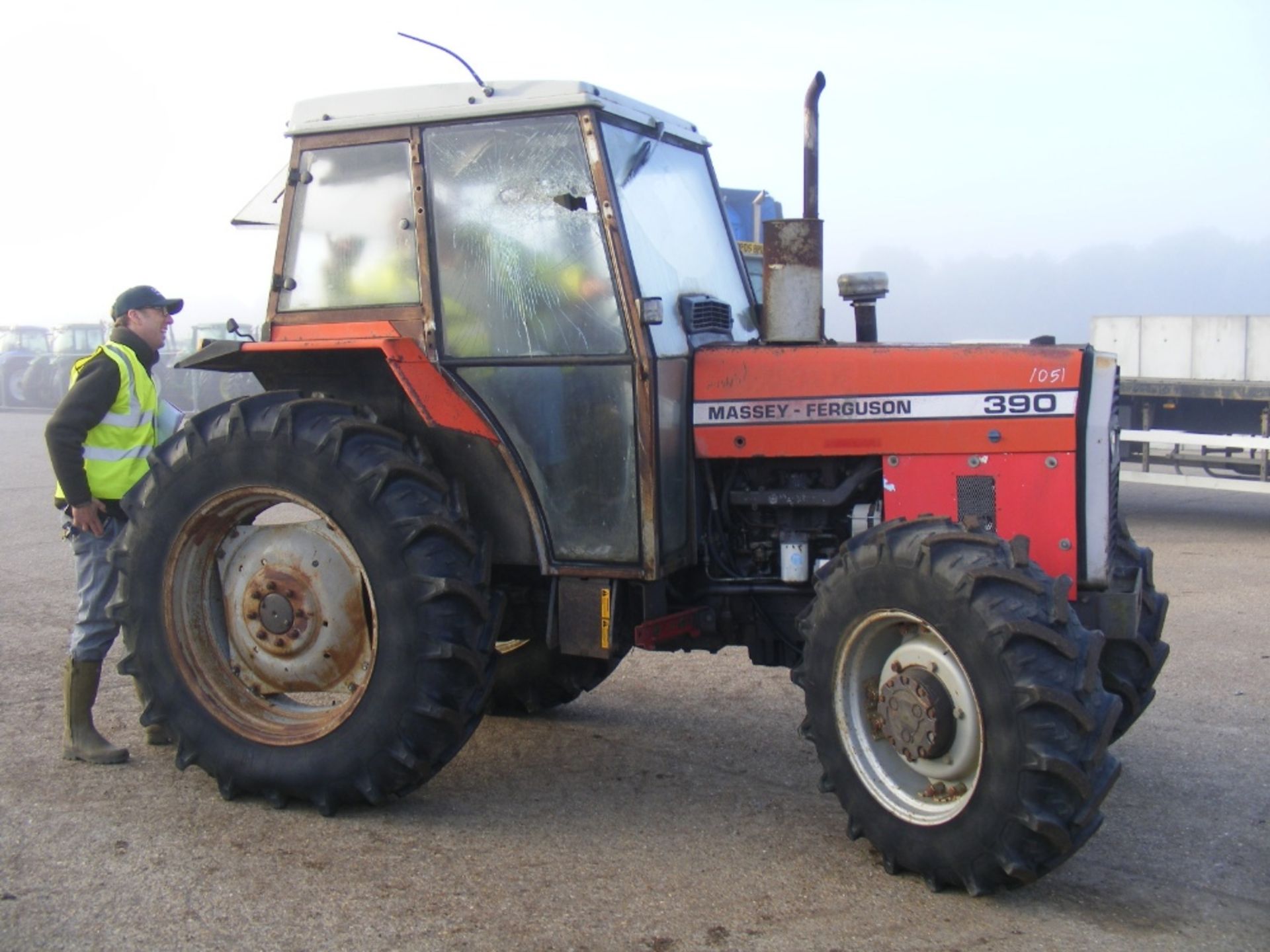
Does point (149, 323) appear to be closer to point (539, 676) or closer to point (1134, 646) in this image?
point (539, 676)

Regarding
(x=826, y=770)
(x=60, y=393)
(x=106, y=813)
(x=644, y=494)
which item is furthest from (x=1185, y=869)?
(x=60, y=393)

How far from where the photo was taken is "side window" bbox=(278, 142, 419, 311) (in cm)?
491

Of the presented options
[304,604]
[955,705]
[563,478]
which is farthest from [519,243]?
[955,705]

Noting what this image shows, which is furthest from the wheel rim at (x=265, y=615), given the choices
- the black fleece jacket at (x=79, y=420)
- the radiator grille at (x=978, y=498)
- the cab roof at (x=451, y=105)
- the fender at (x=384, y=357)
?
the radiator grille at (x=978, y=498)

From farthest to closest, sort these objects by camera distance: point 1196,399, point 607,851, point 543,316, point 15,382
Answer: point 15,382
point 1196,399
point 543,316
point 607,851

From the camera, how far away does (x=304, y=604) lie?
4.91m

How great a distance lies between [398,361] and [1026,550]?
2.22 metres

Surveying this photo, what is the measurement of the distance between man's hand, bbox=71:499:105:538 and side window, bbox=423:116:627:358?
5.43 ft

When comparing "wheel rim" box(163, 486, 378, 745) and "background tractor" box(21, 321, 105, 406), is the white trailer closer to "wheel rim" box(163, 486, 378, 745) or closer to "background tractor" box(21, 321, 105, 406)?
"wheel rim" box(163, 486, 378, 745)

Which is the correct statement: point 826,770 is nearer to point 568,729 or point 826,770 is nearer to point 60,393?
point 568,729

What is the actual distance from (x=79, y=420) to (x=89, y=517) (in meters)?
0.39

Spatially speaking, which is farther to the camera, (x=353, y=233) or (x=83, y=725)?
(x=83, y=725)

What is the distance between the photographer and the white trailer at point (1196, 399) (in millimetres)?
11578

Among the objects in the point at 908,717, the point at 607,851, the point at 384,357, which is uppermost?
the point at 384,357
